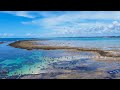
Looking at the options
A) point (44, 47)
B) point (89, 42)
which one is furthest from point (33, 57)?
point (89, 42)

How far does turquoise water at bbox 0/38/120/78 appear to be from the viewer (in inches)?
88.6

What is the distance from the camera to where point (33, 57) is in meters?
2.28

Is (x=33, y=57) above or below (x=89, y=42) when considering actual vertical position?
below

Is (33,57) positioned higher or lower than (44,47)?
lower

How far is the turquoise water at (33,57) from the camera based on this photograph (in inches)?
88.6

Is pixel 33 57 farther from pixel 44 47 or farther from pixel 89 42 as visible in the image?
pixel 89 42

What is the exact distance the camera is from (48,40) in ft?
7.69
